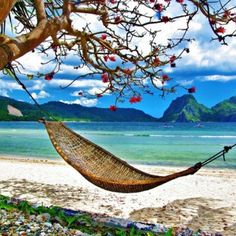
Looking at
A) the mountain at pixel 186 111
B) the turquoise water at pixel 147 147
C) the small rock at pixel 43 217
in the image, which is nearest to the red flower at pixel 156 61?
the small rock at pixel 43 217

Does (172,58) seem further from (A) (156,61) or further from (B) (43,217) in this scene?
(B) (43,217)

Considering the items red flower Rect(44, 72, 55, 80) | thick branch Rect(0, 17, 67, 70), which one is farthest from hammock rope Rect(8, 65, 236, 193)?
thick branch Rect(0, 17, 67, 70)

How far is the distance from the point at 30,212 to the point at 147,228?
35.0 inches

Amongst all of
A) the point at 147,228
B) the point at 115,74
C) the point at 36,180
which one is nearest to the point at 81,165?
the point at 147,228

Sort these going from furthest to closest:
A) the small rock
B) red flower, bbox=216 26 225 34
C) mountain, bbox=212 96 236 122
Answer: mountain, bbox=212 96 236 122, the small rock, red flower, bbox=216 26 225 34

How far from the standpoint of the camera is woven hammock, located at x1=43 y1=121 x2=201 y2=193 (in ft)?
8.19

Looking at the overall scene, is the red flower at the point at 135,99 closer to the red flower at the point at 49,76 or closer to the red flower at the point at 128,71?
the red flower at the point at 128,71

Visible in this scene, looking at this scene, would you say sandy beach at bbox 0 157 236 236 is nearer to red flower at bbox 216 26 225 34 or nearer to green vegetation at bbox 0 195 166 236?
green vegetation at bbox 0 195 166 236

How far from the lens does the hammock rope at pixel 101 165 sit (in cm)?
248

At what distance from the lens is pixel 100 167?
9.39ft

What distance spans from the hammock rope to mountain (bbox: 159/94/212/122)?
5309 cm

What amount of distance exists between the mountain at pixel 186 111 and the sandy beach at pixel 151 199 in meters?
49.2

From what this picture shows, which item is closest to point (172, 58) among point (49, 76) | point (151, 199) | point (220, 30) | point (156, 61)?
point (156, 61)

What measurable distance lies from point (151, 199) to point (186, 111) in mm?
53341
